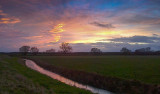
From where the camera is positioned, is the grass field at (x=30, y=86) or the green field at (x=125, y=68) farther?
the green field at (x=125, y=68)

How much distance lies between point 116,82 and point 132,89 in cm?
358

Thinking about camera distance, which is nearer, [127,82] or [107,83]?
[127,82]

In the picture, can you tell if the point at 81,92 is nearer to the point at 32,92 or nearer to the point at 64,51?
the point at 32,92

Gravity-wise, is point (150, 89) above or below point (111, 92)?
above

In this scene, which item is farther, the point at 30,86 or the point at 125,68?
the point at 125,68

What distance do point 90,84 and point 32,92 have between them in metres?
10.9

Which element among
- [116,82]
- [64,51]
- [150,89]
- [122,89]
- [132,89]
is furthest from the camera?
[64,51]

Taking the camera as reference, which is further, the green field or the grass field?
the green field

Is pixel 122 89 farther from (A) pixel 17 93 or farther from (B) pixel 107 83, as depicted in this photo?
(A) pixel 17 93

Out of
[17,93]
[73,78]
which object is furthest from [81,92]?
[73,78]

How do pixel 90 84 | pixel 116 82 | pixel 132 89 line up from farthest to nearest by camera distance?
1. pixel 90 84
2. pixel 116 82
3. pixel 132 89

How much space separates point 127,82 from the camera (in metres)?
18.8

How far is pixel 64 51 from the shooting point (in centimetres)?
17275

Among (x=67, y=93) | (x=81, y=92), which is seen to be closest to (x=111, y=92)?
(x=81, y=92)
